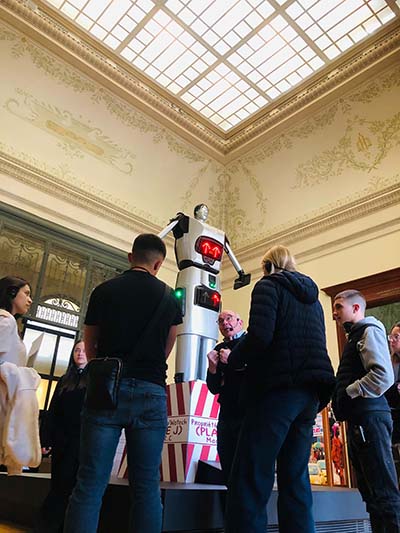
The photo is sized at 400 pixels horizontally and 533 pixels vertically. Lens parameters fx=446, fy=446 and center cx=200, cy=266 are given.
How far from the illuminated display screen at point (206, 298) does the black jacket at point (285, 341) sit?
1.40 metres

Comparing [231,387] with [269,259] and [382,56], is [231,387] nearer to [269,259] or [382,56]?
[269,259]

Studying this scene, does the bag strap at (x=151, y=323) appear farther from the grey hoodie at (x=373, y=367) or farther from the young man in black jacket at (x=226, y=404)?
the grey hoodie at (x=373, y=367)

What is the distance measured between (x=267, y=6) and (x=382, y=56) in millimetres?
1410

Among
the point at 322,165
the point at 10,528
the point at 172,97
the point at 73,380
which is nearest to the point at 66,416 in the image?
the point at 73,380

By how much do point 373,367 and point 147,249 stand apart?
1.03 metres

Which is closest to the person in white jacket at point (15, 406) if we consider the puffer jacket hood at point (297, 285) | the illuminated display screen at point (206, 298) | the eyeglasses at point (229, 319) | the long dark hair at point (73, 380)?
the long dark hair at point (73, 380)

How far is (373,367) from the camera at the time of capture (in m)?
1.80

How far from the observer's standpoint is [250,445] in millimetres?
1363

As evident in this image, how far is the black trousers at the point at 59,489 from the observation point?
1.85 m

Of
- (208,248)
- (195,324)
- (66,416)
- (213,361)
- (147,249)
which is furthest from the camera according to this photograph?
(208,248)

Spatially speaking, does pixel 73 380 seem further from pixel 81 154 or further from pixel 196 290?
pixel 81 154

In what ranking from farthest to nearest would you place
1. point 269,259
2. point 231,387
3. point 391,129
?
point 391,129
point 231,387
point 269,259

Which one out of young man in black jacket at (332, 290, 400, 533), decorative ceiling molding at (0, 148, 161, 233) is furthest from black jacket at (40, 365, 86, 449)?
decorative ceiling molding at (0, 148, 161, 233)

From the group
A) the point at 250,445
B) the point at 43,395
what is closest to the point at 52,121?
the point at 43,395
